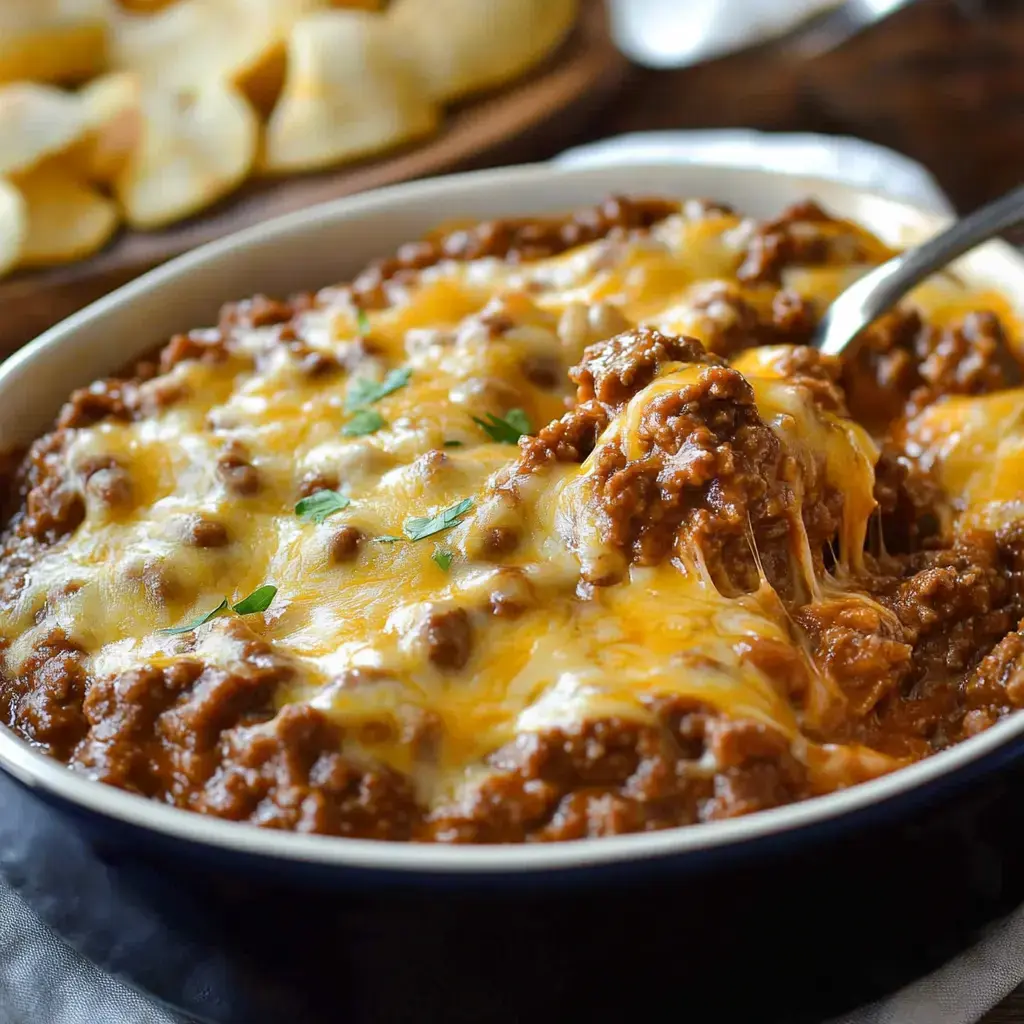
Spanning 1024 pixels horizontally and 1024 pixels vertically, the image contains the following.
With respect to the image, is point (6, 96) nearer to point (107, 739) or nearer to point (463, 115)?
point (463, 115)

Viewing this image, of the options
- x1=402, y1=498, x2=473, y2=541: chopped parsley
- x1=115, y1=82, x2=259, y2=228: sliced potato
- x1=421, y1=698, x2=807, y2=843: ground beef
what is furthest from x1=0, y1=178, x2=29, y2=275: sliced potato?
x1=421, y1=698, x2=807, y2=843: ground beef

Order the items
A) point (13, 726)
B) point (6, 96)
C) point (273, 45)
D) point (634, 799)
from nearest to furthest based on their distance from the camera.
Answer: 1. point (634, 799)
2. point (13, 726)
3. point (6, 96)
4. point (273, 45)

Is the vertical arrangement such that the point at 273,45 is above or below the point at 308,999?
above

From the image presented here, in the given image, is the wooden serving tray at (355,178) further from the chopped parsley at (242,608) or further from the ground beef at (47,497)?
the chopped parsley at (242,608)

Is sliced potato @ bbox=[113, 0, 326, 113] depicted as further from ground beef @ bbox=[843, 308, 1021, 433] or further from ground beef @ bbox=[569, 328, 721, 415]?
ground beef @ bbox=[569, 328, 721, 415]

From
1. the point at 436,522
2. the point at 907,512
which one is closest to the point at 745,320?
the point at 907,512

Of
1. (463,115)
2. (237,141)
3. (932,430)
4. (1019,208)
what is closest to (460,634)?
(932,430)
